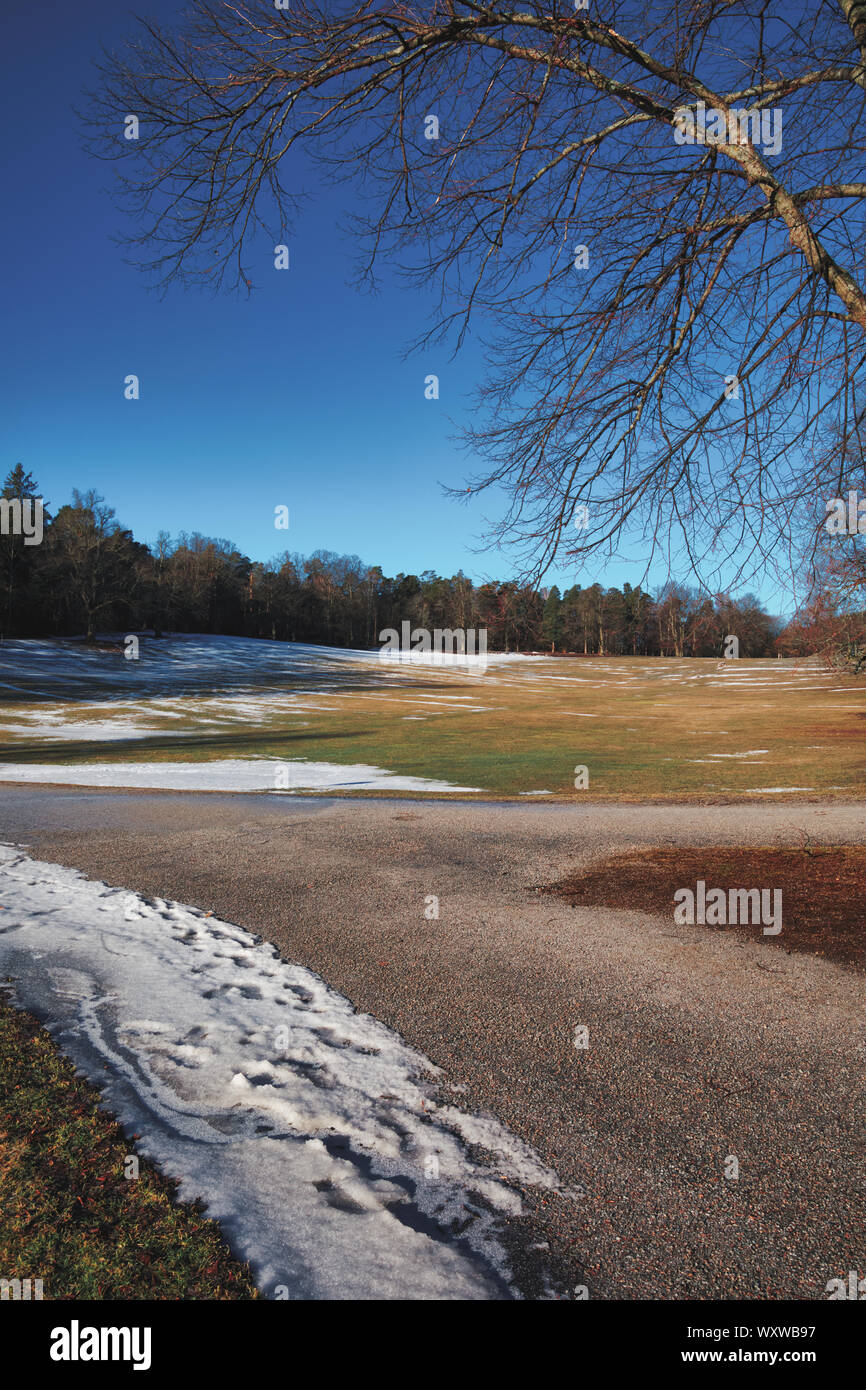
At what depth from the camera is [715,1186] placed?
2.87 meters

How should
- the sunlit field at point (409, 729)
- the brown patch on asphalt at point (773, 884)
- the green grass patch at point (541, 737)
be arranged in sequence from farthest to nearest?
the green grass patch at point (541, 737) < the sunlit field at point (409, 729) < the brown patch on asphalt at point (773, 884)

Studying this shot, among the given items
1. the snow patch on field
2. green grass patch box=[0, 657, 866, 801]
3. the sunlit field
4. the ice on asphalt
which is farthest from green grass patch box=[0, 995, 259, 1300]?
green grass patch box=[0, 657, 866, 801]

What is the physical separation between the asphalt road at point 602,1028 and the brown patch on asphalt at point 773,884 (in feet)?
1.05

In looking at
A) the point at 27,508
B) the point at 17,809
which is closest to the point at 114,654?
the point at 27,508

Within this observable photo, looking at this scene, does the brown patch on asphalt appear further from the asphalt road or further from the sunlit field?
the sunlit field

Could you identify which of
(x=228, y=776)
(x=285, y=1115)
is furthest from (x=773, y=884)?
(x=228, y=776)

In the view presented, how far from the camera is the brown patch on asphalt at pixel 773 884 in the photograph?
5.75 m

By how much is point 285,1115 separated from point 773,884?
18.9 ft

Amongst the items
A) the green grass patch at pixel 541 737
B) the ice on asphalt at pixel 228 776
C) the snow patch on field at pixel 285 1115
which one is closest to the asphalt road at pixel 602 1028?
the snow patch on field at pixel 285 1115

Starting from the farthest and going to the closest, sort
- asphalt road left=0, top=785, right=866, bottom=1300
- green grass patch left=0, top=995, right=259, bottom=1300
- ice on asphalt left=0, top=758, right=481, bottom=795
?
ice on asphalt left=0, top=758, right=481, bottom=795
asphalt road left=0, top=785, right=866, bottom=1300
green grass patch left=0, top=995, right=259, bottom=1300

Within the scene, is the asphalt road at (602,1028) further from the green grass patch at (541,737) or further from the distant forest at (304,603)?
the green grass patch at (541,737)

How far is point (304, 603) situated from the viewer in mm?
101688

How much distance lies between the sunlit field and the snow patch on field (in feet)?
32.9

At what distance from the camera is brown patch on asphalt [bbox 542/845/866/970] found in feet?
18.9
